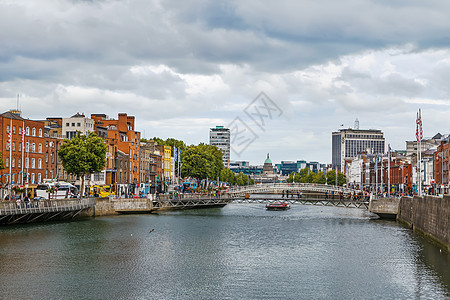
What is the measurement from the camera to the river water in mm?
39688

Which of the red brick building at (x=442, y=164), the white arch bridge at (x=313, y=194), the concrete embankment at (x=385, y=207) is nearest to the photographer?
the concrete embankment at (x=385, y=207)

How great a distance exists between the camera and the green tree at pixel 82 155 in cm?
8994

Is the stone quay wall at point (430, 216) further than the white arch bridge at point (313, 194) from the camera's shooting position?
No

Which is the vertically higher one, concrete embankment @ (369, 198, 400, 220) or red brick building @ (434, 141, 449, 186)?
red brick building @ (434, 141, 449, 186)

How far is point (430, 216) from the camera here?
206 feet

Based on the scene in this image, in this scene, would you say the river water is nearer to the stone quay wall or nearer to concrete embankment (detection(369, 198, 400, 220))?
the stone quay wall

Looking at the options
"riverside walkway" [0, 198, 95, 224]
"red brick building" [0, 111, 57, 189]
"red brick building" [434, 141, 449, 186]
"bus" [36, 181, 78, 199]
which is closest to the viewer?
"riverside walkway" [0, 198, 95, 224]

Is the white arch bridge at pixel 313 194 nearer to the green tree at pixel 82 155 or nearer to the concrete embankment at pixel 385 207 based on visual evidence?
the concrete embankment at pixel 385 207

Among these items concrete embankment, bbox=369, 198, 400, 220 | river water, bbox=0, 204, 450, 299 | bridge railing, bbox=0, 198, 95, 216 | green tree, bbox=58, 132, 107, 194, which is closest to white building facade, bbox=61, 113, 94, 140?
green tree, bbox=58, 132, 107, 194

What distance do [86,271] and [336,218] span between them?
5899 cm

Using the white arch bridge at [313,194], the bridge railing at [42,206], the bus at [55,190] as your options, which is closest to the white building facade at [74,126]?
the bus at [55,190]

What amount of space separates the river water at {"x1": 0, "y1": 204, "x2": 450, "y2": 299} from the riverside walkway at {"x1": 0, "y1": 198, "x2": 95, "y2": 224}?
1.74 metres

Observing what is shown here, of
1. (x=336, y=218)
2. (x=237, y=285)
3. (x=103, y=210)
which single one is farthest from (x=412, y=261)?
(x=103, y=210)

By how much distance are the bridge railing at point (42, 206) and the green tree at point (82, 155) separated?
18.3 ft
